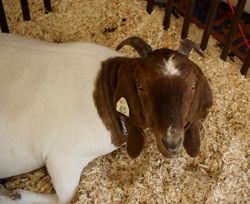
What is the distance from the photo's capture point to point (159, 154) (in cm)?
261

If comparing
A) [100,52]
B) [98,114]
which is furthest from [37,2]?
[98,114]

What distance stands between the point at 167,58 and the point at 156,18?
4.76 feet

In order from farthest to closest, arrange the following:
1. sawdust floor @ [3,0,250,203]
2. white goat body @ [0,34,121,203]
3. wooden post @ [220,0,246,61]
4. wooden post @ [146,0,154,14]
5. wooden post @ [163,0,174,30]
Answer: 1. wooden post @ [146,0,154,14]
2. wooden post @ [163,0,174,30]
3. wooden post @ [220,0,246,61]
4. sawdust floor @ [3,0,250,203]
5. white goat body @ [0,34,121,203]

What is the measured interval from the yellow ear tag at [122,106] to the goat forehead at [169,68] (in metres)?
0.26

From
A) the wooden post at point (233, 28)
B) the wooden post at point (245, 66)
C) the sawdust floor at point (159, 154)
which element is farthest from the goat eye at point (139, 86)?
the wooden post at point (245, 66)

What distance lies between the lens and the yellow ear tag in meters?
2.03

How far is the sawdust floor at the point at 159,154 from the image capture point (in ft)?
8.12

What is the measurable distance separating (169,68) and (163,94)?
116 mm

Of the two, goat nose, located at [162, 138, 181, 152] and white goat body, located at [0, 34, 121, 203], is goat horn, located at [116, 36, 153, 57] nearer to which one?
white goat body, located at [0, 34, 121, 203]

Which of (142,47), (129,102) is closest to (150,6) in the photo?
(142,47)

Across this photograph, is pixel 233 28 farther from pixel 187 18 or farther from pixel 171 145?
pixel 171 145

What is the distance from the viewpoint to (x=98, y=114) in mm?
2189

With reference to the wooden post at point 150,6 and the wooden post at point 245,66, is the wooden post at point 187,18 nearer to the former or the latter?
the wooden post at point 150,6

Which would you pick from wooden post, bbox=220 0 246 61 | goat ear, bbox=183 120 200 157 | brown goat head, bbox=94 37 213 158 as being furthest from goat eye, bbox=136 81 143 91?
wooden post, bbox=220 0 246 61
